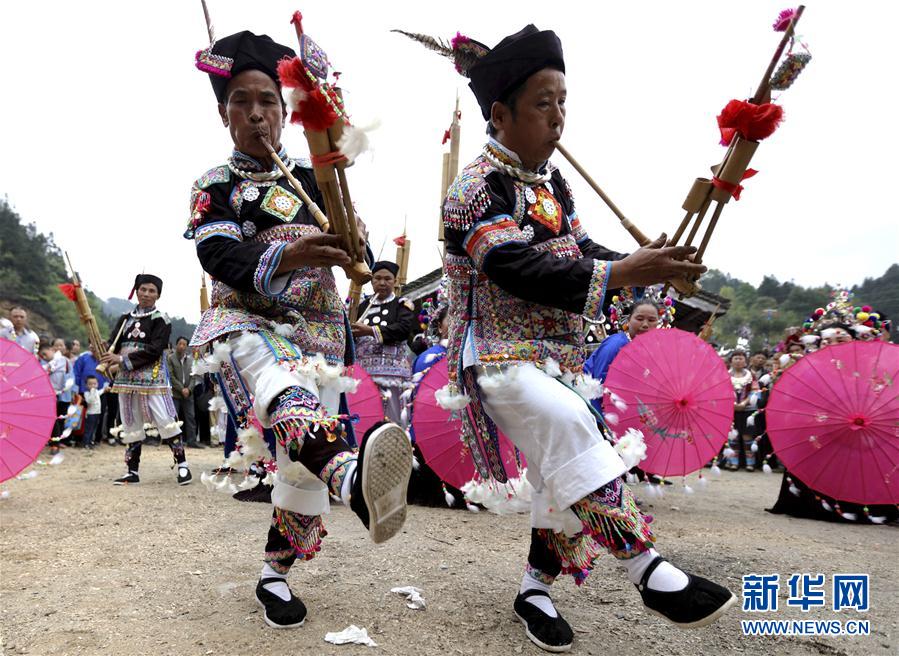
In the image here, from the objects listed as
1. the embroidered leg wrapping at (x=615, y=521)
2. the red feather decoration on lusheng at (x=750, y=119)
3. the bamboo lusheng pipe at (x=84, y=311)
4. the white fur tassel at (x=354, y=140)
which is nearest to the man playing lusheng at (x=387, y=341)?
the bamboo lusheng pipe at (x=84, y=311)

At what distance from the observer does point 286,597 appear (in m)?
2.68

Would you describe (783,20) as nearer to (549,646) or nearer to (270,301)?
(270,301)

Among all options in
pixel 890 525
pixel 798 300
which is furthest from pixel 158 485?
pixel 798 300

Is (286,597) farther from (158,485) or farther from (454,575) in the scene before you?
(158,485)

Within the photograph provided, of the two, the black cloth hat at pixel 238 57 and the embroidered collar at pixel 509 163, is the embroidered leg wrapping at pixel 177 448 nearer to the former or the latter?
the black cloth hat at pixel 238 57

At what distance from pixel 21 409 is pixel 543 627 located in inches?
156

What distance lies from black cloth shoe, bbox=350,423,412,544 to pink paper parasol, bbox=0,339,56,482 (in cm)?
356

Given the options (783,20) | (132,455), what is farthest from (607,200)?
(132,455)

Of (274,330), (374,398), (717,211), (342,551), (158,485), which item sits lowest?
(158,485)

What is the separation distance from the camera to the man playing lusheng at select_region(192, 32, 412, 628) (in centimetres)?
236

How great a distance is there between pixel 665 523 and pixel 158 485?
5240 mm

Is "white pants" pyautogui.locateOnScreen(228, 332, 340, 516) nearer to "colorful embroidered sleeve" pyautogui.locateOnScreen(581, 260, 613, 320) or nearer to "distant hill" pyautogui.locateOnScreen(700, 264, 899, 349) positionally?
"colorful embroidered sleeve" pyautogui.locateOnScreen(581, 260, 613, 320)

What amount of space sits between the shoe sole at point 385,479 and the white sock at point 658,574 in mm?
774

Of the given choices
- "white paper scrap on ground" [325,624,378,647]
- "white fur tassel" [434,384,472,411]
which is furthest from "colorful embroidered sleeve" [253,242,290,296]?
"white paper scrap on ground" [325,624,378,647]
